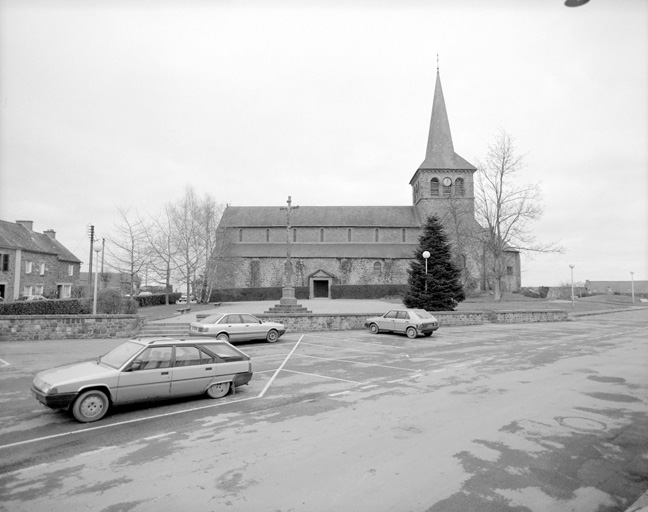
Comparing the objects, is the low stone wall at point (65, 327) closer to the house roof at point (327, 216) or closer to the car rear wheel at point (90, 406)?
the car rear wheel at point (90, 406)

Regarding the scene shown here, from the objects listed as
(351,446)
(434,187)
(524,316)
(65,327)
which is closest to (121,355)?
(351,446)

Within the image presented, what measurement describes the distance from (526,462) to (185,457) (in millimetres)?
4352

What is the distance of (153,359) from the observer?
7664 millimetres

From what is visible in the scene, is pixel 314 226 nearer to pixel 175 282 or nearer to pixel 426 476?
pixel 175 282

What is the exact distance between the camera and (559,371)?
1109cm

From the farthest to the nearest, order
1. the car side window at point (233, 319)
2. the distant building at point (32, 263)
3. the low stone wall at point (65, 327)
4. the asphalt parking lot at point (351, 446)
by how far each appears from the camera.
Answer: the distant building at point (32, 263)
the low stone wall at point (65, 327)
the car side window at point (233, 319)
the asphalt parking lot at point (351, 446)

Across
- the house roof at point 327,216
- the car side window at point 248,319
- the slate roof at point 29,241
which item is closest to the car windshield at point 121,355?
the car side window at point 248,319

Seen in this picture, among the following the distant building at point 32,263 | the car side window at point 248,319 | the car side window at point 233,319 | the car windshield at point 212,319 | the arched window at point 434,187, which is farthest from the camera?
the arched window at point 434,187

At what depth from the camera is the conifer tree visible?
90.7 feet

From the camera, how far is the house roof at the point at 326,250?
54.4 m

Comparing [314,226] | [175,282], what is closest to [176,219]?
[175,282]

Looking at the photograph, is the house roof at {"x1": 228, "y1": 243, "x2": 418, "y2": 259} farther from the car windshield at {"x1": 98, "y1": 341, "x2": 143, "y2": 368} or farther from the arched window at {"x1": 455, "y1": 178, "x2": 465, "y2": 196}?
the car windshield at {"x1": 98, "y1": 341, "x2": 143, "y2": 368}

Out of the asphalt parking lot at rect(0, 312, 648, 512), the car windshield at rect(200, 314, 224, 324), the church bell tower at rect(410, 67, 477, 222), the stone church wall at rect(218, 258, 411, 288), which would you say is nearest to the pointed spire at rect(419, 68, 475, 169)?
the church bell tower at rect(410, 67, 477, 222)

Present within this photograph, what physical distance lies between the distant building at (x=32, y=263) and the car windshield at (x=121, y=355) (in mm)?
39315
